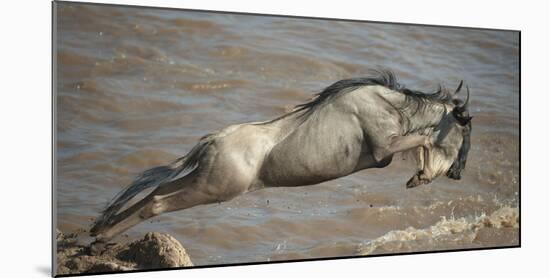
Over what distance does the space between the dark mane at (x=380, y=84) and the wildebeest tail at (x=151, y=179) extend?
2.18ft

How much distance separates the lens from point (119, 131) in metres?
5.01

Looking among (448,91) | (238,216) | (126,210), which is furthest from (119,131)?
(448,91)

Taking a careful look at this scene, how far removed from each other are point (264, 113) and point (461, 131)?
139cm

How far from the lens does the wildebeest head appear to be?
5.81 m

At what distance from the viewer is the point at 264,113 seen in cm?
530

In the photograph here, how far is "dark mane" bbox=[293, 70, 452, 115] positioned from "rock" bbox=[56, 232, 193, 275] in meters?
1.11

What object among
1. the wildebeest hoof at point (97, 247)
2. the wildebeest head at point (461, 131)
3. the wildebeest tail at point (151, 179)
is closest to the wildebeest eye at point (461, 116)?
the wildebeest head at point (461, 131)

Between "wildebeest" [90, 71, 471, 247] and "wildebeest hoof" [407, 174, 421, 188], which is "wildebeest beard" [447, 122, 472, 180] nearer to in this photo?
"wildebeest" [90, 71, 471, 247]

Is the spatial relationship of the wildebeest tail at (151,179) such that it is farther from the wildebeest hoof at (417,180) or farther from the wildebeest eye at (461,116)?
the wildebeest eye at (461,116)

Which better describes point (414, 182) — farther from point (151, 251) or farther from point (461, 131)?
point (151, 251)

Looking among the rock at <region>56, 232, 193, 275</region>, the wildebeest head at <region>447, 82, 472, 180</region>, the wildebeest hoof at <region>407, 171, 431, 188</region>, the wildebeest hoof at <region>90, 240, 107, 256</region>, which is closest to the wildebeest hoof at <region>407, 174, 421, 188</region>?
the wildebeest hoof at <region>407, 171, 431, 188</region>

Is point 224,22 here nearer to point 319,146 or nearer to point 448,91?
point 319,146

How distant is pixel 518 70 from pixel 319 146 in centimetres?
161

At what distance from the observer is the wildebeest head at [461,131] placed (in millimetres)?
5812
